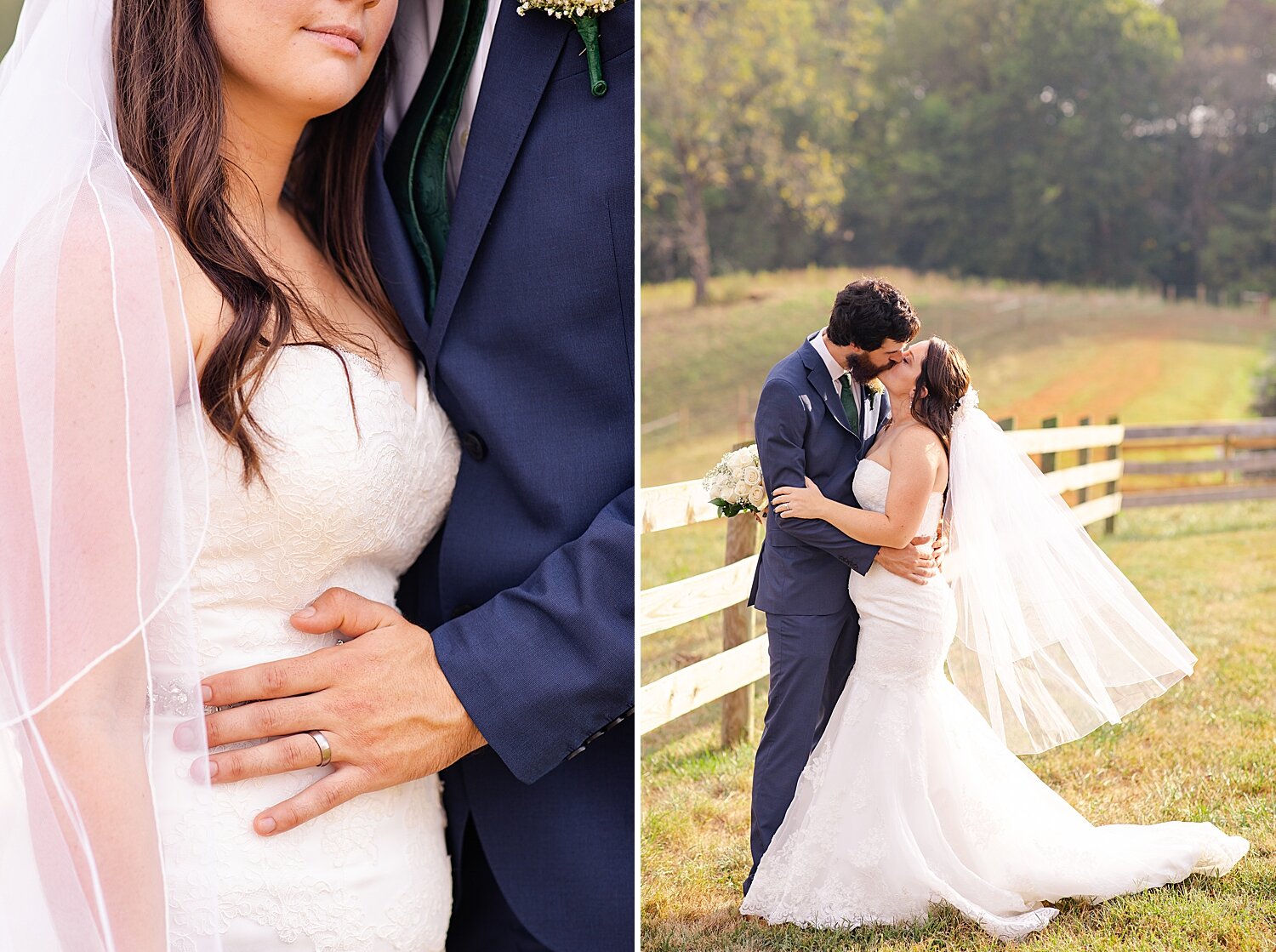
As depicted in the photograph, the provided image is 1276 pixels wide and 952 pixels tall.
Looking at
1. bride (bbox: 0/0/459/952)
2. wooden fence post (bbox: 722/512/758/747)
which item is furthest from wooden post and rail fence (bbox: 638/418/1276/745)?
bride (bbox: 0/0/459/952)

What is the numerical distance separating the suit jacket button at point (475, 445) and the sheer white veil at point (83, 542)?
0.42 m

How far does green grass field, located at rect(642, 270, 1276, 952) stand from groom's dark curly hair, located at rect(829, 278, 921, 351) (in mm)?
19

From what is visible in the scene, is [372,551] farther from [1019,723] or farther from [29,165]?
[1019,723]

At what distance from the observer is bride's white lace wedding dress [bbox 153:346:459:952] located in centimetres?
131

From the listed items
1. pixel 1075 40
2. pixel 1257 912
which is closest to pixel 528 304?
pixel 1075 40

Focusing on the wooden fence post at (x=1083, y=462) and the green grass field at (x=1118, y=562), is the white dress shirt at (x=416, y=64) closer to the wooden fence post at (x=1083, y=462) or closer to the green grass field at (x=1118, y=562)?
the green grass field at (x=1118, y=562)

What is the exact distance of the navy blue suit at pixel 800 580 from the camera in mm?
1002

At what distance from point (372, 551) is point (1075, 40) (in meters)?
1.17

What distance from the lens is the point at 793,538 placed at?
103 centimetres

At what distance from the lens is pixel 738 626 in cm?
106

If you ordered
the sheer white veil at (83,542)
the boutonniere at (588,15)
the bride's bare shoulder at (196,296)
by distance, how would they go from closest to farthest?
the sheer white veil at (83,542) → the bride's bare shoulder at (196,296) → the boutonniere at (588,15)

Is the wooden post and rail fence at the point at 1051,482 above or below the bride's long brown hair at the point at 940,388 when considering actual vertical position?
below

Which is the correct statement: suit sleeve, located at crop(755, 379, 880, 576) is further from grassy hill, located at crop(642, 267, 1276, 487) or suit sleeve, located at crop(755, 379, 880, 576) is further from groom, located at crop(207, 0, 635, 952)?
groom, located at crop(207, 0, 635, 952)

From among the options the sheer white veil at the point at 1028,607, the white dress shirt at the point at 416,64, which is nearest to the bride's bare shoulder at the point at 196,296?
the white dress shirt at the point at 416,64
